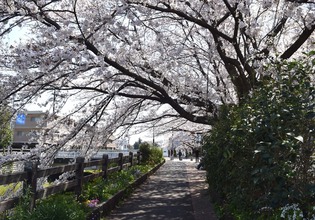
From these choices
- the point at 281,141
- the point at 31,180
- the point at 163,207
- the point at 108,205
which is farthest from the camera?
the point at 163,207

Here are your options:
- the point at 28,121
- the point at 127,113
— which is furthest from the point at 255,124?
the point at 28,121

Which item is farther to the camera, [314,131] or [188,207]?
[188,207]

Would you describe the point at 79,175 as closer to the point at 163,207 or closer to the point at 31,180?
the point at 31,180

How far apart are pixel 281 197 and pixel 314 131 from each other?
2.56 feet

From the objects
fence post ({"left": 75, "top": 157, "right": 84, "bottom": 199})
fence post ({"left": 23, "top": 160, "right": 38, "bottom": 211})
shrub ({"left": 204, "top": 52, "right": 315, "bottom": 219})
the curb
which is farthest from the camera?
fence post ({"left": 75, "top": 157, "right": 84, "bottom": 199})

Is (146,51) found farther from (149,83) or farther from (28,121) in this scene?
(28,121)

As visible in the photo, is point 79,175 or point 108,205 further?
point 108,205

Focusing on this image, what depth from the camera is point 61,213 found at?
504cm

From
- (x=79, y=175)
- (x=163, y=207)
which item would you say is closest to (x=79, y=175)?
(x=79, y=175)

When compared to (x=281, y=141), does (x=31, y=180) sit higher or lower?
lower

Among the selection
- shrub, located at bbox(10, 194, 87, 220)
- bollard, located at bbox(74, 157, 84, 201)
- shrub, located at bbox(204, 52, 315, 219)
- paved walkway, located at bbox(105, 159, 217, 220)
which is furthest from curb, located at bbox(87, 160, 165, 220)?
shrub, located at bbox(204, 52, 315, 219)

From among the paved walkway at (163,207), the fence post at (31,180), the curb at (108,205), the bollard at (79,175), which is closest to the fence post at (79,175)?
the bollard at (79,175)

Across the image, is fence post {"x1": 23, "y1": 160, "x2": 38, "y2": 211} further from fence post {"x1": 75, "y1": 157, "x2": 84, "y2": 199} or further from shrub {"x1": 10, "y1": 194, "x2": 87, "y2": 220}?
fence post {"x1": 75, "y1": 157, "x2": 84, "y2": 199}

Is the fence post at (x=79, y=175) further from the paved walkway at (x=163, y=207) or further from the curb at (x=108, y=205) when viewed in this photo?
the paved walkway at (x=163, y=207)
